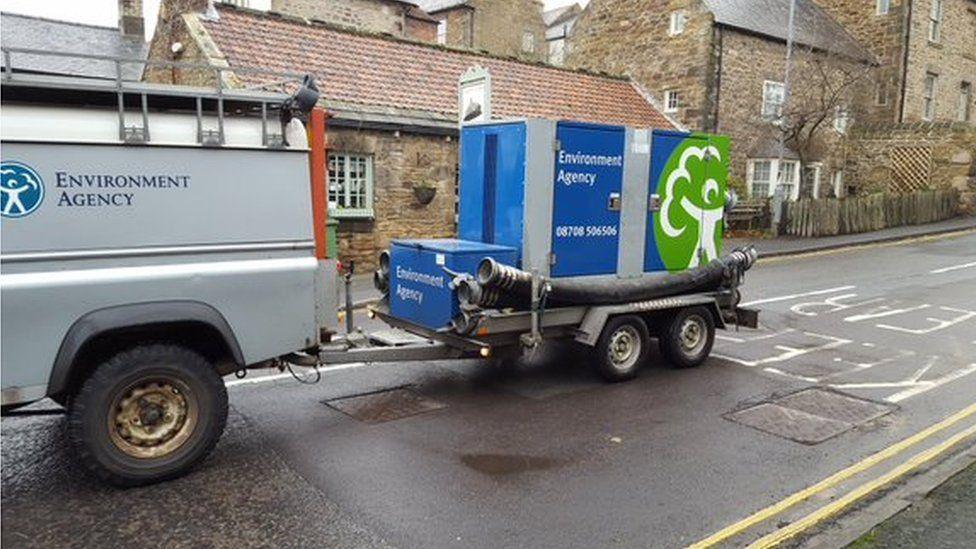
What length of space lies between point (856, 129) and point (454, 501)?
32067 millimetres

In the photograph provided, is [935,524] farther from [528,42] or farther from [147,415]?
[528,42]

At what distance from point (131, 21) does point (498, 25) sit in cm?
2331

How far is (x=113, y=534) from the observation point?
4.35 metres

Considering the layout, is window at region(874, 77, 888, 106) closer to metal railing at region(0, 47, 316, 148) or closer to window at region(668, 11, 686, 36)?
window at region(668, 11, 686, 36)

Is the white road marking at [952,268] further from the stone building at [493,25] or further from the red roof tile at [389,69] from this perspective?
the stone building at [493,25]

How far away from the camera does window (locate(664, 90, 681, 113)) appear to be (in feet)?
86.0

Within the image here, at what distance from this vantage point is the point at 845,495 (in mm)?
5082

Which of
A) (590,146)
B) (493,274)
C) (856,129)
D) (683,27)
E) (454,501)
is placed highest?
(683,27)

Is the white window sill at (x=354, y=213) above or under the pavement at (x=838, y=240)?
above

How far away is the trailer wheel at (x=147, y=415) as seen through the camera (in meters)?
4.81

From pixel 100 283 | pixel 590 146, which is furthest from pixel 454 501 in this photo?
pixel 590 146

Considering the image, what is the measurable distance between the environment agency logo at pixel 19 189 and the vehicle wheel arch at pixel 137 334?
0.75 m

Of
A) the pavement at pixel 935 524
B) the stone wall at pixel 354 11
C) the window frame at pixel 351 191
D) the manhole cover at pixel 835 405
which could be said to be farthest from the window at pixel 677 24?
the pavement at pixel 935 524

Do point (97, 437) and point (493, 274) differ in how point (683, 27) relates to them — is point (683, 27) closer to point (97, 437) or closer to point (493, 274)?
point (493, 274)
